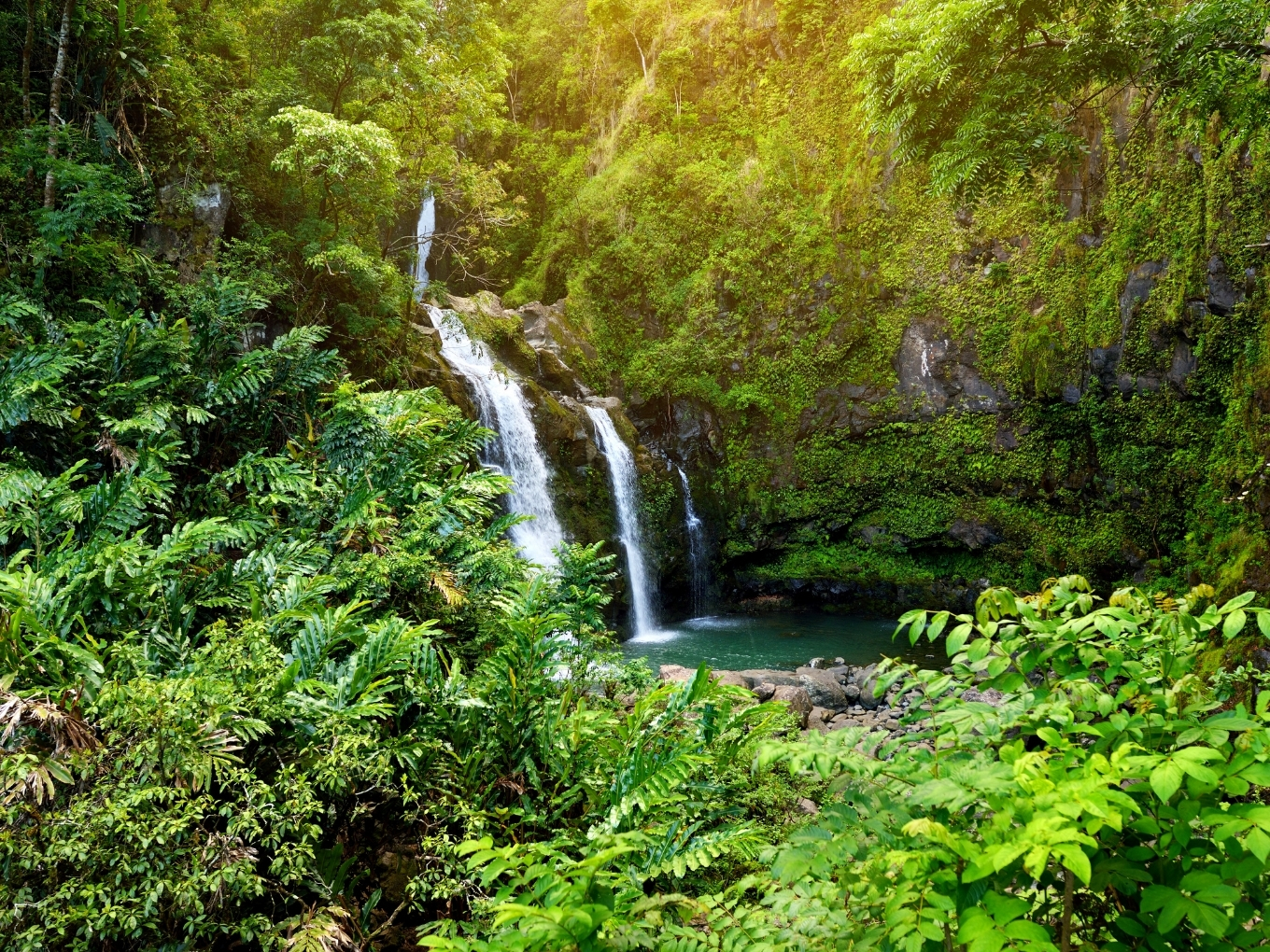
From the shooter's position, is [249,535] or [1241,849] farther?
[249,535]

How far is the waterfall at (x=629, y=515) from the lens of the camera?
1197 centimetres

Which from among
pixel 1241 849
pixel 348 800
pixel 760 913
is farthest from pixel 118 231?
pixel 1241 849

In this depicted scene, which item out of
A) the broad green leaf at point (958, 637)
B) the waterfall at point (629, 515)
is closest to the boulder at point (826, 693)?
the waterfall at point (629, 515)

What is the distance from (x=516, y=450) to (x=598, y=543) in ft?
22.6

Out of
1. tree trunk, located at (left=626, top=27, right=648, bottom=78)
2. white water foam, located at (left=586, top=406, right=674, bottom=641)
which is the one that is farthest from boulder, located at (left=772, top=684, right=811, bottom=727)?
tree trunk, located at (left=626, top=27, right=648, bottom=78)

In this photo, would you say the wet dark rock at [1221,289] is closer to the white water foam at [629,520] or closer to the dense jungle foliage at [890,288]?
the dense jungle foliage at [890,288]

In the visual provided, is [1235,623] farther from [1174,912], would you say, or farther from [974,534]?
[974,534]

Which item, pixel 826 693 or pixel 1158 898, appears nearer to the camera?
pixel 1158 898

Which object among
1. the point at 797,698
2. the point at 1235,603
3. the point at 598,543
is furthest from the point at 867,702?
the point at 1235,603

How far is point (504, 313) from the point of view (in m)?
13.0

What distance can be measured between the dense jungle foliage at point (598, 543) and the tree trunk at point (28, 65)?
127 millimetres

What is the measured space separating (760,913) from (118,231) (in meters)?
8.17

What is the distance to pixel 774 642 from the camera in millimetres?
11188

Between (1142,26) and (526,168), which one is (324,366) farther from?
(526,168)
